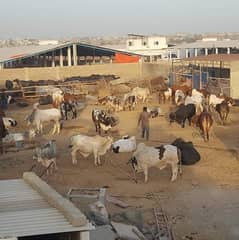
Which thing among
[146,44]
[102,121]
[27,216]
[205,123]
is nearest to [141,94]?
[102,121]

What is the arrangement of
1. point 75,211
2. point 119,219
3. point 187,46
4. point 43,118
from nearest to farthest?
point 75,211 < point 119,219 < point 43,118 < point 187,46

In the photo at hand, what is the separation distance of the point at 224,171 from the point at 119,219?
539 cm

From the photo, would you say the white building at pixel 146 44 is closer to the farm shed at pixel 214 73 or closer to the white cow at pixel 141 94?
the farm shed at pixel 214 73

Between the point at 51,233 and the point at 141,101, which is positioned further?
the point at 141,101

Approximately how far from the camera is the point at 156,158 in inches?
600

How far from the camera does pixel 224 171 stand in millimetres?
16281

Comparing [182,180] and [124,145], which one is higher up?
[124,145]

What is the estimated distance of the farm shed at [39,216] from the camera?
6965 millimetres

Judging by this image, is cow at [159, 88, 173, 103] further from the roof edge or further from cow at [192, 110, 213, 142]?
the roof edge

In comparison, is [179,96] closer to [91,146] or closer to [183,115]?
[183,115]

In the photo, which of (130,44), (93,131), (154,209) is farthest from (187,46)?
(154,209)

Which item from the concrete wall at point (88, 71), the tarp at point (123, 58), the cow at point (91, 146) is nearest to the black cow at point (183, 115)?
the cow at point (91, 146)

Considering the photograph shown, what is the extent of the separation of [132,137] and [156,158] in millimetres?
3920

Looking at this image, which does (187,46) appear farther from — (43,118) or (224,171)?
(224,171)
